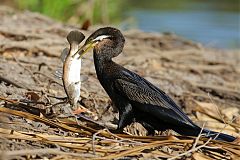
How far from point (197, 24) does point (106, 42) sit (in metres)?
13.2

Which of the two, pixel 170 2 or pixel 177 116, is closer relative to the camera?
pixel 177 116

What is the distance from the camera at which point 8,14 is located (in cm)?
812

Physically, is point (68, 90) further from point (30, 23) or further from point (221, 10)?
point (221, 10)

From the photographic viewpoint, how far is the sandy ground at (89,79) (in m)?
3.90

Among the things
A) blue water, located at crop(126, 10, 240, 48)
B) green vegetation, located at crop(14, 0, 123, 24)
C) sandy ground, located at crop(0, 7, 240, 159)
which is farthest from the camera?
blue water, located at crop(126, 10, 240, 48)

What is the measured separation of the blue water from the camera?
48.0 ft

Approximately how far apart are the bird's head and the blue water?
962 centimetres

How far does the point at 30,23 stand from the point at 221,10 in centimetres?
1246

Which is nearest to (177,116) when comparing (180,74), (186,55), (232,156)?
(232,156)

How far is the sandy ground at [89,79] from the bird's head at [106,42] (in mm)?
378

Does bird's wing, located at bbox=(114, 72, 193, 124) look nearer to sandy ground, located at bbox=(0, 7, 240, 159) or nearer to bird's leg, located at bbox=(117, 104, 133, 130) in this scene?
bird's leg, located at bbox=(117, 104, 133, 130)

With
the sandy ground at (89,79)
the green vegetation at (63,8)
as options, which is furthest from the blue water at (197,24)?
the sandy ground at (89,79)

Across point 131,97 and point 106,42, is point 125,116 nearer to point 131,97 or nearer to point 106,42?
point 131,97

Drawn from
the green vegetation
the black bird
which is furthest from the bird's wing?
the green vegetation
